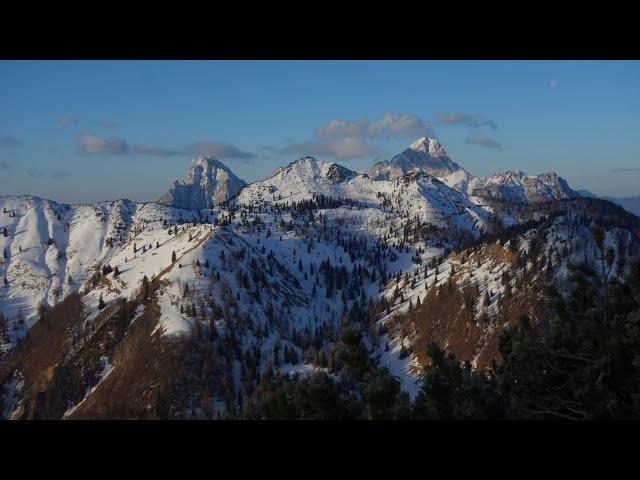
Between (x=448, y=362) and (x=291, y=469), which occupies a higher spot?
(x=291, y=469)

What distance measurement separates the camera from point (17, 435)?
4.97 metres

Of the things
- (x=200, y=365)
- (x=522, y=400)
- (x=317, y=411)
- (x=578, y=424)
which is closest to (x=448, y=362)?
(x=522, y=400)

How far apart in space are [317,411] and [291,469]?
9342 millimetres

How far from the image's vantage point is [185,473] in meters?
4.83

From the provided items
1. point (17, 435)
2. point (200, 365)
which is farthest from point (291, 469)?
point (200, 365)

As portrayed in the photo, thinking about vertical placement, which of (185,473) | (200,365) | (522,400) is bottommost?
(200,365)
